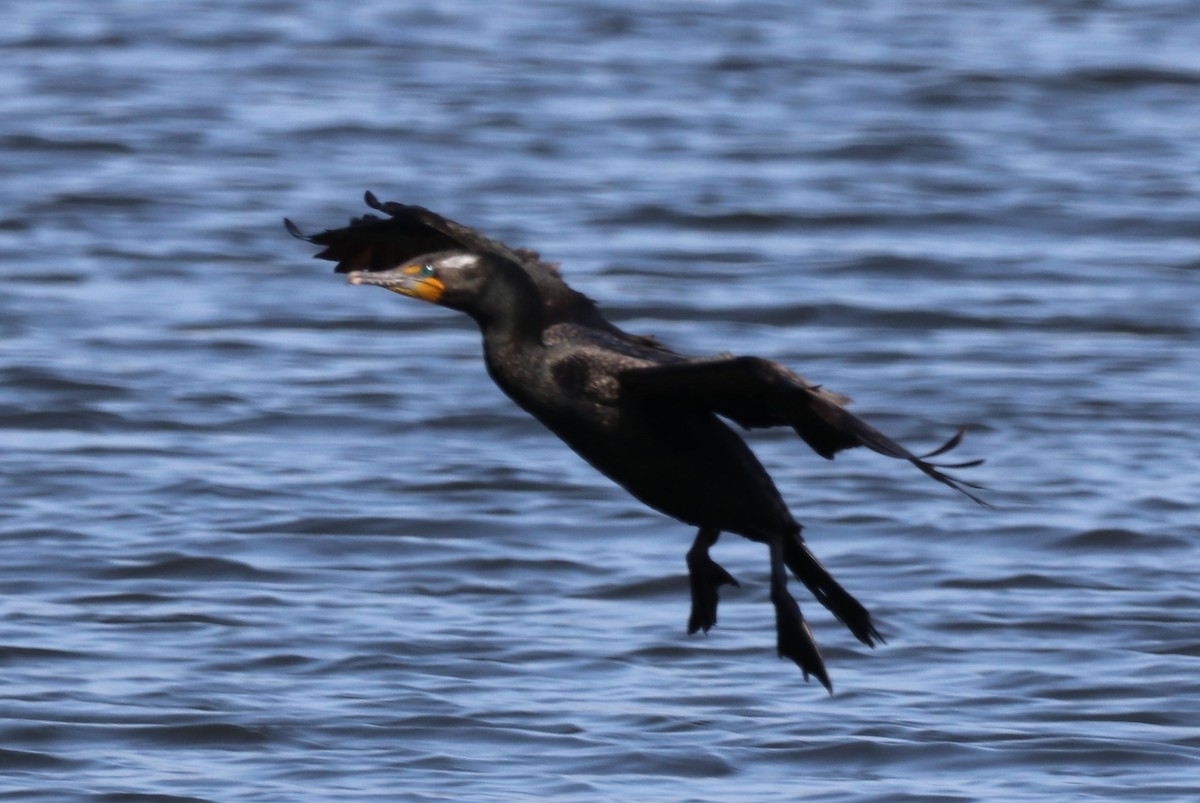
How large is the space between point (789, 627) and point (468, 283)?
1048 mm

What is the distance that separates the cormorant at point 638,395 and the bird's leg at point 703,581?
0.16m

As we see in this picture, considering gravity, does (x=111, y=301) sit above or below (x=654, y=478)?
below

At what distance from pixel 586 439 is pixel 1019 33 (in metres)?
14.8

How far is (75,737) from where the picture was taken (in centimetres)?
663

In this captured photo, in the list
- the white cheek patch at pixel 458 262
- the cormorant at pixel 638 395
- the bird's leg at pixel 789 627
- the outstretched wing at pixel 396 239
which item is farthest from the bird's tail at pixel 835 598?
the white cheek patch at pixel 458 262

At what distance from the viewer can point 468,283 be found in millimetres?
4926

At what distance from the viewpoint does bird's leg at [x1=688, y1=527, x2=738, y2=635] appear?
18.6 feet

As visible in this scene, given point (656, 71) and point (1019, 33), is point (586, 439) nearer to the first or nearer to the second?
point (656, 71)

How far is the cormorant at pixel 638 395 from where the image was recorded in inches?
190

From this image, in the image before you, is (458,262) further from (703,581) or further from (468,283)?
(703,581)

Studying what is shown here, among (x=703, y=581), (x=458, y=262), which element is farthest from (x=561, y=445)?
(x=458, y=262)

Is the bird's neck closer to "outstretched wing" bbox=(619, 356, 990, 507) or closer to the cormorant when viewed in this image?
the cormorant

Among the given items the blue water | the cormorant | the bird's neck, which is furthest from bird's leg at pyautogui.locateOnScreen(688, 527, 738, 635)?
the bird's neck

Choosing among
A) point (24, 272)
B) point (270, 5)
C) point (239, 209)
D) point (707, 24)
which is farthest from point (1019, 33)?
point (24, 272)
